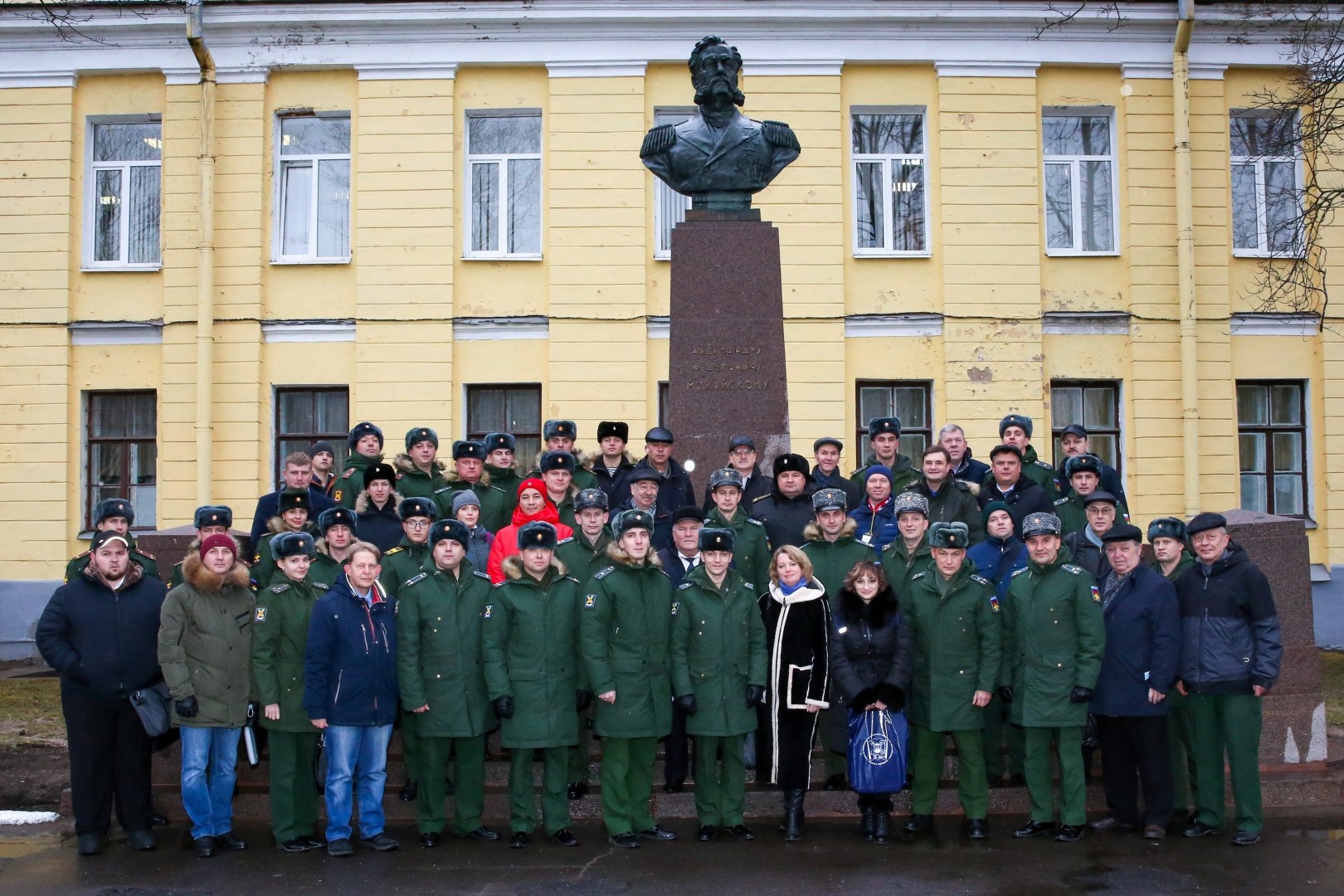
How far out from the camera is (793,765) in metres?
6.95

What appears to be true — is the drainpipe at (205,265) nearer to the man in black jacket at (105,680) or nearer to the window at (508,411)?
the window at (508,411)

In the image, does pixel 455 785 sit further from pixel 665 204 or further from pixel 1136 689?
pixel 665 204

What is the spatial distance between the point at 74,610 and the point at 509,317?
28.7 feet

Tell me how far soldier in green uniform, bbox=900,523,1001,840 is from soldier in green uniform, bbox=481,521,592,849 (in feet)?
5.74

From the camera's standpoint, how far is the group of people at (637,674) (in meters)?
6.89

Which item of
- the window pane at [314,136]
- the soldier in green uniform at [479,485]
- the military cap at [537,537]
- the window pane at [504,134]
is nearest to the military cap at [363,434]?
the soldier in green uniform at [479,485]

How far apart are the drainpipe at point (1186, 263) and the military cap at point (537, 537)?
10.3 metres

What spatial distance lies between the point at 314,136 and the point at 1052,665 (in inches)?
463

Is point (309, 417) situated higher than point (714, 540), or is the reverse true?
point (309, 417)

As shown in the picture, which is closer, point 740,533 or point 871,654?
point 871,654

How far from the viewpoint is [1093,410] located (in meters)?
15.6

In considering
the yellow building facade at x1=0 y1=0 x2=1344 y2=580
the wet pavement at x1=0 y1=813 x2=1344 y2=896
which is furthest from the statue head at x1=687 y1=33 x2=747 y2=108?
the yellow building facade at x1=0 y1=0 x2=1344 y2=580

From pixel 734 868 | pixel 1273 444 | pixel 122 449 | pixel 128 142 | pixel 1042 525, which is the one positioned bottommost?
pixel 734 868

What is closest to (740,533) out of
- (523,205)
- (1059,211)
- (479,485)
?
(479,485)
